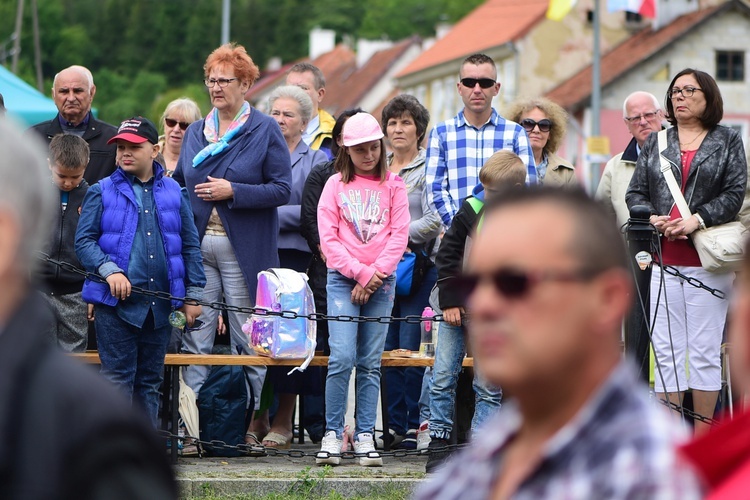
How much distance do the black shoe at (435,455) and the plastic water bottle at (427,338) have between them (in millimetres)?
752

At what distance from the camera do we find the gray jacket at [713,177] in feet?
27.1

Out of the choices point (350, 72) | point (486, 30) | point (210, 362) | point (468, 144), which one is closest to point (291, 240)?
point (210, 362)

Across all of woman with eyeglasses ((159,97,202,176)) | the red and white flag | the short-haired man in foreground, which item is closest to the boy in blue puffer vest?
woman with eyeglasses ((159,97,202,176))

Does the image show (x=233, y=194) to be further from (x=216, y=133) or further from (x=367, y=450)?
(x=367, y=450)

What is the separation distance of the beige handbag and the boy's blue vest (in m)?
3.03

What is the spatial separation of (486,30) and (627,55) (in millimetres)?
11928

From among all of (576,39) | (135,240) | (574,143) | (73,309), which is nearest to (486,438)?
(135,240)

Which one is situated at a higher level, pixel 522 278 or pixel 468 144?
pixel 468 144

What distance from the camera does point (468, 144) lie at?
911cm

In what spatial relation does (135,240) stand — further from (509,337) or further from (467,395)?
(509,337)

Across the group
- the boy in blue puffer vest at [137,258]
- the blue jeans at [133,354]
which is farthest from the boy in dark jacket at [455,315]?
the blue jeans at [133,354]

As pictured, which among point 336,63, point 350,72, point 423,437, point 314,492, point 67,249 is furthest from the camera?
point 336,63

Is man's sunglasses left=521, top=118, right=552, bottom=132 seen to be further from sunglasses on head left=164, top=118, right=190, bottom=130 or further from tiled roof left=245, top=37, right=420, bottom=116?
tiled roof left=245, top=37, right=420, bottom=116

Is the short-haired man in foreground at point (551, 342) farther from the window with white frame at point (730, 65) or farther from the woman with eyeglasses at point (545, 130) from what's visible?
the window with white frame at point (730, 65)
